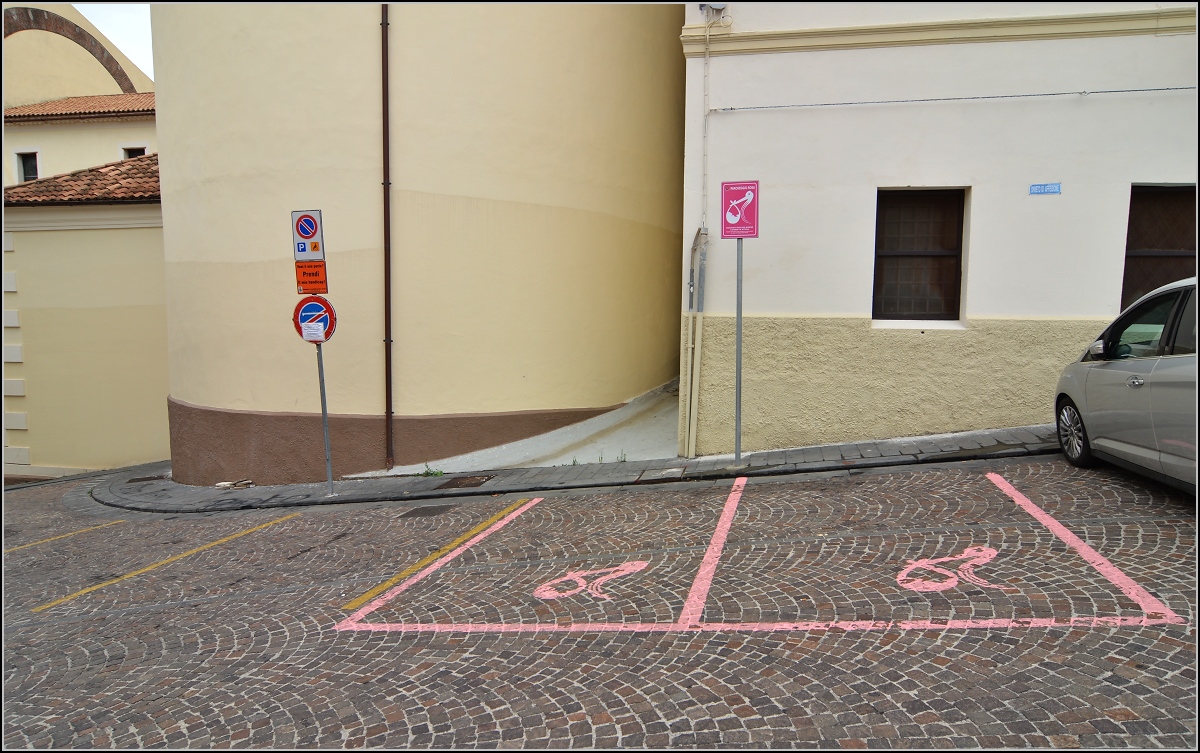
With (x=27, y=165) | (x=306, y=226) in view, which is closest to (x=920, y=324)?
(x=306, y=226)

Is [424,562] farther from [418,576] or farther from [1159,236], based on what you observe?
[1159,236]

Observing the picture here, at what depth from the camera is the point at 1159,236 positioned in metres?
8.23

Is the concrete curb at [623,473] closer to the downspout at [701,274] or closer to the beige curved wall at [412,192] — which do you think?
the downspout at [701,274]

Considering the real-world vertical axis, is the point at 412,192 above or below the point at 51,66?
below

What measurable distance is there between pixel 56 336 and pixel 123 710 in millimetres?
12770

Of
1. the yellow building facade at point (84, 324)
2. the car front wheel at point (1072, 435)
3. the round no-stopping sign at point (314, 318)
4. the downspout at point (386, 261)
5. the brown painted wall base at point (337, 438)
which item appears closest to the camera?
the car front wheel at point (1072, 435)

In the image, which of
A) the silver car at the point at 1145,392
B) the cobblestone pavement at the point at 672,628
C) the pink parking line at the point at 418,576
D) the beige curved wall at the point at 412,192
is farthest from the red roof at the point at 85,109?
the silver car at the point at 1145,392

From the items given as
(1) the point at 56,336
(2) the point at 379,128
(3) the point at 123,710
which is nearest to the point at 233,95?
(2) the point at 379,128

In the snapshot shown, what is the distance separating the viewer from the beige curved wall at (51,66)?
2227 cm

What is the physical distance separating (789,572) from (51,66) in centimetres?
2972

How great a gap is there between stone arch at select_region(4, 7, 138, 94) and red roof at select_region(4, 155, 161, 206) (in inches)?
454

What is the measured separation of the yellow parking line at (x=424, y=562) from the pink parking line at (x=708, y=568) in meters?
2.36

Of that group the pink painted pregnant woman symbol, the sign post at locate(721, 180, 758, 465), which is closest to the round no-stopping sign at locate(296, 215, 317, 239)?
the sign post at locate(721, 180, 758, 465)

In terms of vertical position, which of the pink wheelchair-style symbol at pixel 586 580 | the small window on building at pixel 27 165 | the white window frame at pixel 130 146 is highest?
the white window frame at pixel 130 146
